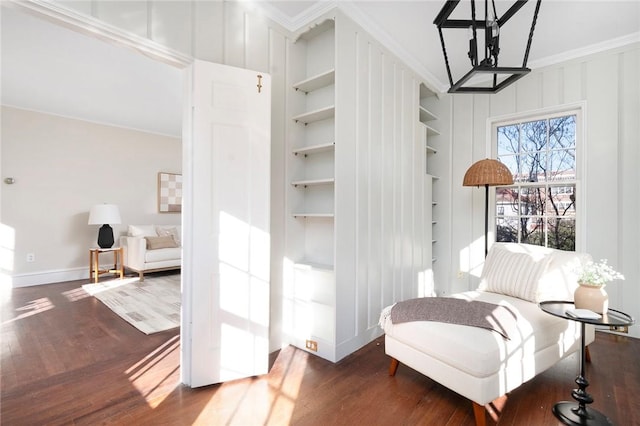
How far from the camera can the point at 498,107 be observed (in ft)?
12.1

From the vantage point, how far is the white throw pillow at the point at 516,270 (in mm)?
2361

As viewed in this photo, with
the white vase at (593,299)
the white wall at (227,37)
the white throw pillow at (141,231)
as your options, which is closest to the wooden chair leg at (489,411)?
the white vase at (593,299)

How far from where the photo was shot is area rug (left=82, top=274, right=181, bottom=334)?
3.25m

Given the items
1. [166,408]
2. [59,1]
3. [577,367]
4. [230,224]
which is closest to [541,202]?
[577,367]

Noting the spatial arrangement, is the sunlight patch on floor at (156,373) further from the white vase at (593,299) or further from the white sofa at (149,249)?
the white sofa at (149,249)

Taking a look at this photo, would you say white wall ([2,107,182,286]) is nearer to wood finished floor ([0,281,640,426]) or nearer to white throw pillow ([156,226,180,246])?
white throw pillow ([156,226,180,246])

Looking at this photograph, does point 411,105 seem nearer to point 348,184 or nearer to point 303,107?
Answer: point 303,107

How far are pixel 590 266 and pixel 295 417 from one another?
201 cm

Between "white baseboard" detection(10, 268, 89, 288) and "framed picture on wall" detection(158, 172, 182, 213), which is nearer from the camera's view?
"white baseboard" detection(10, 268, 89, 288)

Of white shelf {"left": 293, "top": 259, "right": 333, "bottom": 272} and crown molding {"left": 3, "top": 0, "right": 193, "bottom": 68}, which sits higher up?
crown molding {"left": 3, "top": 0, "right": 193, "bottom": 68}

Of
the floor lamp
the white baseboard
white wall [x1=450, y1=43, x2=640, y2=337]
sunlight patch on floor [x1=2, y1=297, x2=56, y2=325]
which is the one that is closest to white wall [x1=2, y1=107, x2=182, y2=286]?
the white baseboard

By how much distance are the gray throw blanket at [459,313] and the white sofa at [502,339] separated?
0.03 m

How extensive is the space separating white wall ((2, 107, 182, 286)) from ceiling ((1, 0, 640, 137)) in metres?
0.70

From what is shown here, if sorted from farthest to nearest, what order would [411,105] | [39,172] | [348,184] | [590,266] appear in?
[39,172] → [411,105] → [348,184] → [590,266]
